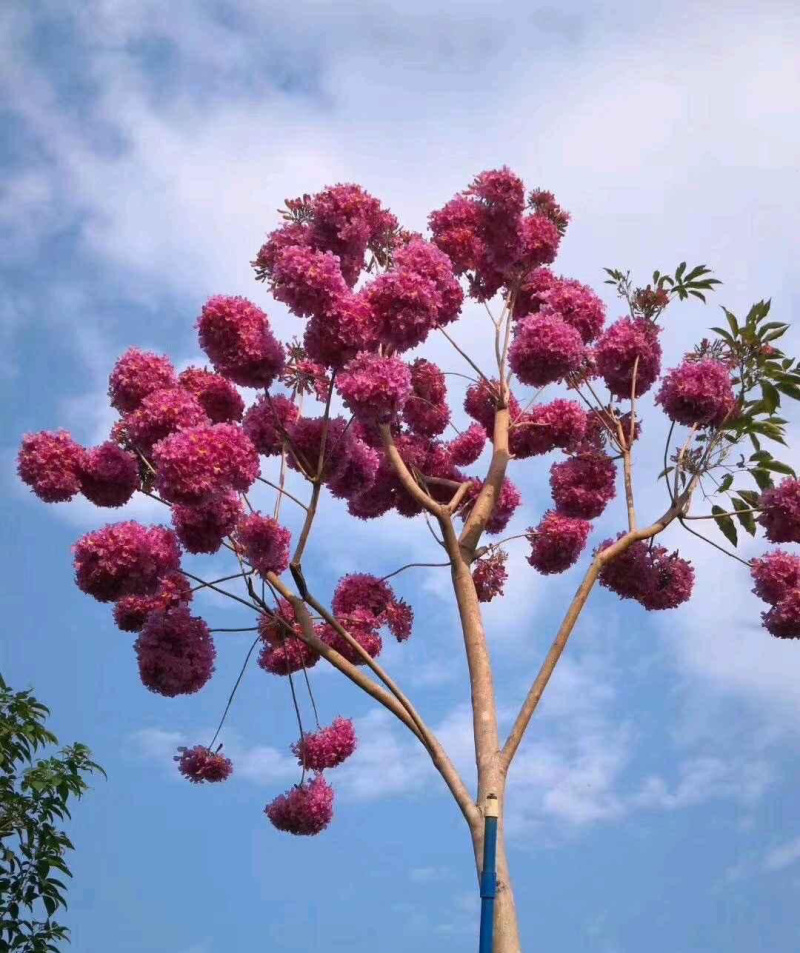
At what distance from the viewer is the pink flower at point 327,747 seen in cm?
739

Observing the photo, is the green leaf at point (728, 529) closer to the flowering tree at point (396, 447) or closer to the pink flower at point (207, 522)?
the flowering tree at point (396, 447)

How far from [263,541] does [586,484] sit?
105 inches

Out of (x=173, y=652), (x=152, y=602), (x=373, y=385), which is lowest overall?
(x=173, y=652)

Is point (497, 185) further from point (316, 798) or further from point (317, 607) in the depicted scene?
point (316, 798)

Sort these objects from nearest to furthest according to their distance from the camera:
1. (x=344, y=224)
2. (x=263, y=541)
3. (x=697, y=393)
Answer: (x=263, y=541) < (x=344, y=224) < (x=697, y=393)

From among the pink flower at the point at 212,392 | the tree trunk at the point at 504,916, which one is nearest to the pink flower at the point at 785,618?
the tree trunk at the point at 504,916

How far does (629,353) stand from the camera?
7.71 metres

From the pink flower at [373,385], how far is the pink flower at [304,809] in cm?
273

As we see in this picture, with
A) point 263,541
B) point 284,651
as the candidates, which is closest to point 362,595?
point 284,651

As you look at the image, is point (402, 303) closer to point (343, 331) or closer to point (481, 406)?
point (343, 331)

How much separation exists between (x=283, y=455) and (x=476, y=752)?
218 centimetres

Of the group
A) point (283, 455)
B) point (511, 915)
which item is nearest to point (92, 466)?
point (283, 455)

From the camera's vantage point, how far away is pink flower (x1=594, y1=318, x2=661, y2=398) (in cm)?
770

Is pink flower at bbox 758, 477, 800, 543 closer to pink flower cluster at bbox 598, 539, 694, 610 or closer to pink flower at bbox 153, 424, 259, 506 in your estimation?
pink flower cluster at bbox 598, 539, 694, 610
